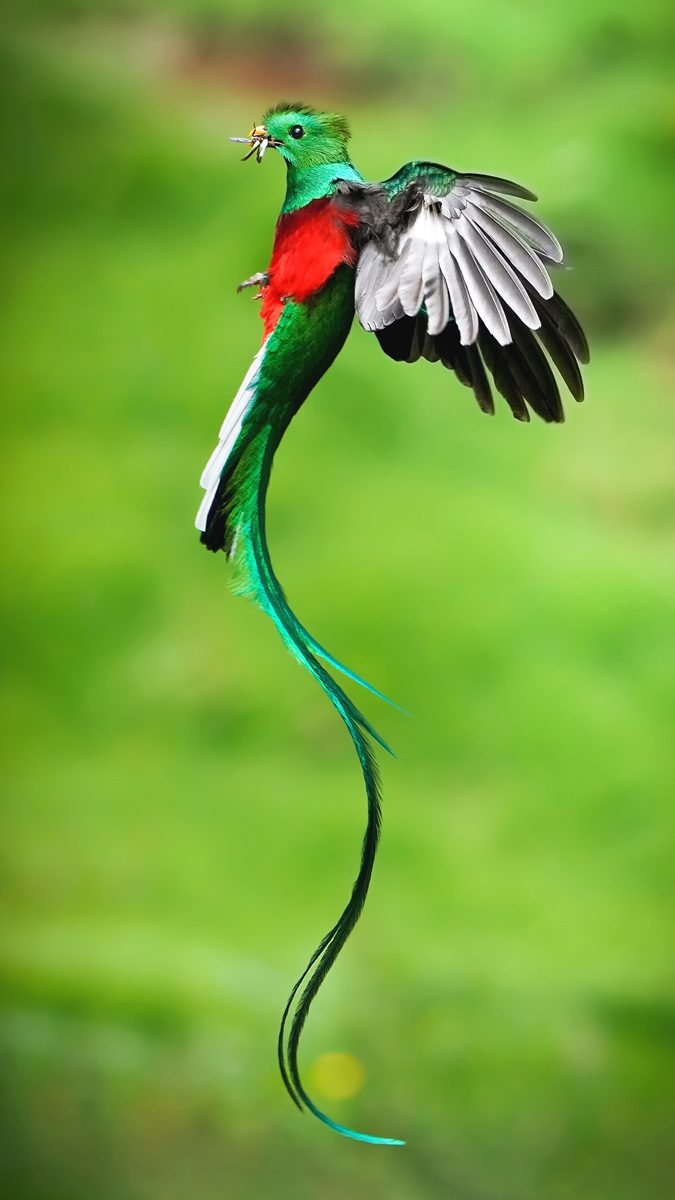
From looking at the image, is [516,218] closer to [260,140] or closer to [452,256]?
[452,256]

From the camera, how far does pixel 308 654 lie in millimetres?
697

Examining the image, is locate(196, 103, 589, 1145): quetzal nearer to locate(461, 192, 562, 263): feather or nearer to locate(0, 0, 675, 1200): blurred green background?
locate(461, 192, 562, 263): feather

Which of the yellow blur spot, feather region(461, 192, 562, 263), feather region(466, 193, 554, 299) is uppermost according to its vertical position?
feather region(461, 192, 562, 263)

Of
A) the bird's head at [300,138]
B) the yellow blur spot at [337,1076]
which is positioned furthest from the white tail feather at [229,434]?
the yellow blur spot at [337,1076]

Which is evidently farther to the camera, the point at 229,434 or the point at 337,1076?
the point at 337,1076

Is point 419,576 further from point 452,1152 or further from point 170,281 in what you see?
point 452,1152

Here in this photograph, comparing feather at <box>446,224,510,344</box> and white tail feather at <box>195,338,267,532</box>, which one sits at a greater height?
feather at <box>446,224,510,344</box>

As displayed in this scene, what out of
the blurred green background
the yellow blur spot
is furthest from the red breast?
the yellow blur spot

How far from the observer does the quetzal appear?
0.68 meters

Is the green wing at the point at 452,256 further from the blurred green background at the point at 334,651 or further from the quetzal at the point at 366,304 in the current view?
the blurred green background at the point at 334,651

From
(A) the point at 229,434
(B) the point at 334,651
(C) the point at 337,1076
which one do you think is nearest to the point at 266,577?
(A) the point at 229,434

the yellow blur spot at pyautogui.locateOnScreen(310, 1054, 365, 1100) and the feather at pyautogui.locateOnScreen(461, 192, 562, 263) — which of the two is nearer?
the feather at pyautogui.locateOnScreen(461, 192, 562, 263)

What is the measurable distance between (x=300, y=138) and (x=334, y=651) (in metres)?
0.56

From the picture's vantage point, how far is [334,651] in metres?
1.18
